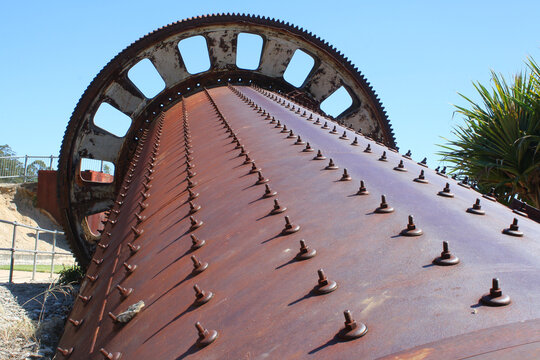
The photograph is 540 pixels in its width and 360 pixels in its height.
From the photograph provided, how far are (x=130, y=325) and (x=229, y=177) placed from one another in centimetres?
129

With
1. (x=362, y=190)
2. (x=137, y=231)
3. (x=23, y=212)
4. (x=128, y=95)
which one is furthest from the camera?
(x=23, y=212)

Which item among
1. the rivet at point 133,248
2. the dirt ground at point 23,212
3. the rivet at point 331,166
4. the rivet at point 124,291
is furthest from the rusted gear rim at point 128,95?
the dirt ground at point 23,212

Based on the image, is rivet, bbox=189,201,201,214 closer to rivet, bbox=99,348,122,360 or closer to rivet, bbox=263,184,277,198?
rivet, bbox=263,184,277,198

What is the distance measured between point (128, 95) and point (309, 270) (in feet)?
24.1

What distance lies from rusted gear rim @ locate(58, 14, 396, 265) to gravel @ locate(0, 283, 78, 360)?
1.42 meters

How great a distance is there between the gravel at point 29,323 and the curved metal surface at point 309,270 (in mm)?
1765

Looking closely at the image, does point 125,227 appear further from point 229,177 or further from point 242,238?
point 242,238

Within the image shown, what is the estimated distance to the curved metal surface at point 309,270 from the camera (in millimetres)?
1361

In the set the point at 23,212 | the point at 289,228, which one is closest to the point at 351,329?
the point at 289,228

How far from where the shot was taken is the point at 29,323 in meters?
5.87

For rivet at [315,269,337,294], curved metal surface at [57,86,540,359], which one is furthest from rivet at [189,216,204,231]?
rivet at [315,269,337,294]

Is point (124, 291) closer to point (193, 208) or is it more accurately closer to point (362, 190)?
point (193, 208)

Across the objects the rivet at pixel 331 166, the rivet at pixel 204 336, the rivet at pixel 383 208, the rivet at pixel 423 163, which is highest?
the rivet at pixel 423 163

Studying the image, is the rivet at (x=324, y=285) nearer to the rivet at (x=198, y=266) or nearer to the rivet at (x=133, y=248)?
the rivet at (x=198, y=266)
